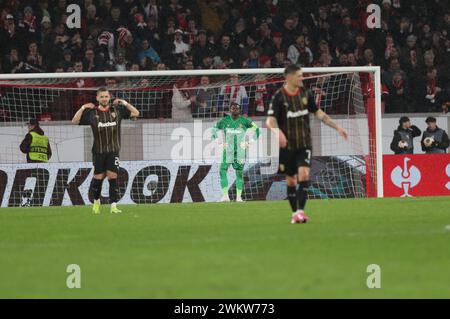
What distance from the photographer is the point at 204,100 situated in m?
23.3

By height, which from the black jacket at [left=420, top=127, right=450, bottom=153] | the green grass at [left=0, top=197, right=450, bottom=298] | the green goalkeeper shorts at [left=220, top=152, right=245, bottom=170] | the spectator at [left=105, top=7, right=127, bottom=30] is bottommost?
the green grass at [left=0, top=197, right=450, bottom=298]

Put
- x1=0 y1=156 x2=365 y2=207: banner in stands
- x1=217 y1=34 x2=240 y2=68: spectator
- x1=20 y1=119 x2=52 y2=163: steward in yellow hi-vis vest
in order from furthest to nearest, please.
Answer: x1=217 y1=34 x2=240 y2=68: spectator
x1=20 y1=119 x2=52 y2=163: steward in yellow hi-vis vest
x1=0 y1=156 x2=365 y2=207: banner in stands

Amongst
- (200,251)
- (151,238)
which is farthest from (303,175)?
(200,251)

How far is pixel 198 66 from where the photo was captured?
2533cm

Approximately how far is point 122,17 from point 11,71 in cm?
316

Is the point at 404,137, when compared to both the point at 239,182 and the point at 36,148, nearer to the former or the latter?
the point at 239,182

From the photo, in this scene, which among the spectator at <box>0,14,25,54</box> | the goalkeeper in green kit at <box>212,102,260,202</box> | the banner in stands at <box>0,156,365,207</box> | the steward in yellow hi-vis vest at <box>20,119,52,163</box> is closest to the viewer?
the goalkeeper in green kit at <box>212,102,260,202</box>

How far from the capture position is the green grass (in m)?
8.35

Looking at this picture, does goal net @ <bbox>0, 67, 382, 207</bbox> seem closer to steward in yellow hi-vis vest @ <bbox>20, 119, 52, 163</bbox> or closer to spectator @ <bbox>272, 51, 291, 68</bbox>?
steward in yellow hi-vis vest @ <bbox>20, 119, 52, 163</bbox>

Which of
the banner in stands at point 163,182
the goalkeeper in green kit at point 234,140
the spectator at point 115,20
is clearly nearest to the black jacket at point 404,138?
the banner in stands at point 163,182

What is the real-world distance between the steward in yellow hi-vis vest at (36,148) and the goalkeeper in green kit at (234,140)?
3515 millimetres

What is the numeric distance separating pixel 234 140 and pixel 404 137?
3817mm

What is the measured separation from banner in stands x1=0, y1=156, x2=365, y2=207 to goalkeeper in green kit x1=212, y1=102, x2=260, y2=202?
1.98ft

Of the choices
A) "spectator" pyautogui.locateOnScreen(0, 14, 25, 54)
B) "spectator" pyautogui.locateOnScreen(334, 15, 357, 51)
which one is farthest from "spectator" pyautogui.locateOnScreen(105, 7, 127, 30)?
"spectator" pyautogui.locateOnScreen(334, 15, 357, 51)
